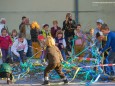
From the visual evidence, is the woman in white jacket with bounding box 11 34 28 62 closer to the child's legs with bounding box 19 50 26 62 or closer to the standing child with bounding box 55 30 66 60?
the child's legs with bounding box 19 50 26 62

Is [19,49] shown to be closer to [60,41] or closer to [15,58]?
[15,58]

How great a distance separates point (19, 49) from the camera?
541 inches

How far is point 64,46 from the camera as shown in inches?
558

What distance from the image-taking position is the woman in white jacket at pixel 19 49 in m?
13.6

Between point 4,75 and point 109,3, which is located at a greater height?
point 109,3

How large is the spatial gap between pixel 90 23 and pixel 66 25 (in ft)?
11.1

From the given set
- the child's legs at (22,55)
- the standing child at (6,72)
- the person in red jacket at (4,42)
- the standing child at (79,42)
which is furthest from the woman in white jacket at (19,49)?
the standing child at (6,72)

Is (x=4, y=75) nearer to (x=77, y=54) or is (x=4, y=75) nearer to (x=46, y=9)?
(x=77, y=54)

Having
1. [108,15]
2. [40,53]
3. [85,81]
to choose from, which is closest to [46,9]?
[108,15]

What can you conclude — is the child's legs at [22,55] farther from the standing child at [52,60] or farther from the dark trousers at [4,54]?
the standing child at [52,60]

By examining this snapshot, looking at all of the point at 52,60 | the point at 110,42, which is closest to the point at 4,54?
the point at 52,60

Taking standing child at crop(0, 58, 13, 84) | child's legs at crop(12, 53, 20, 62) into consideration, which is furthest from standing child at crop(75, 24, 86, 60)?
standing child at crop(0, 58, 13, 84)

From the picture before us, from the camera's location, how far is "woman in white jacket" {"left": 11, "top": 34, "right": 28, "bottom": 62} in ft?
44.7

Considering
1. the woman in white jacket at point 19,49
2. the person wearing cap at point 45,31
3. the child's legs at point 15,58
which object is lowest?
the child's legs at point 15,58
